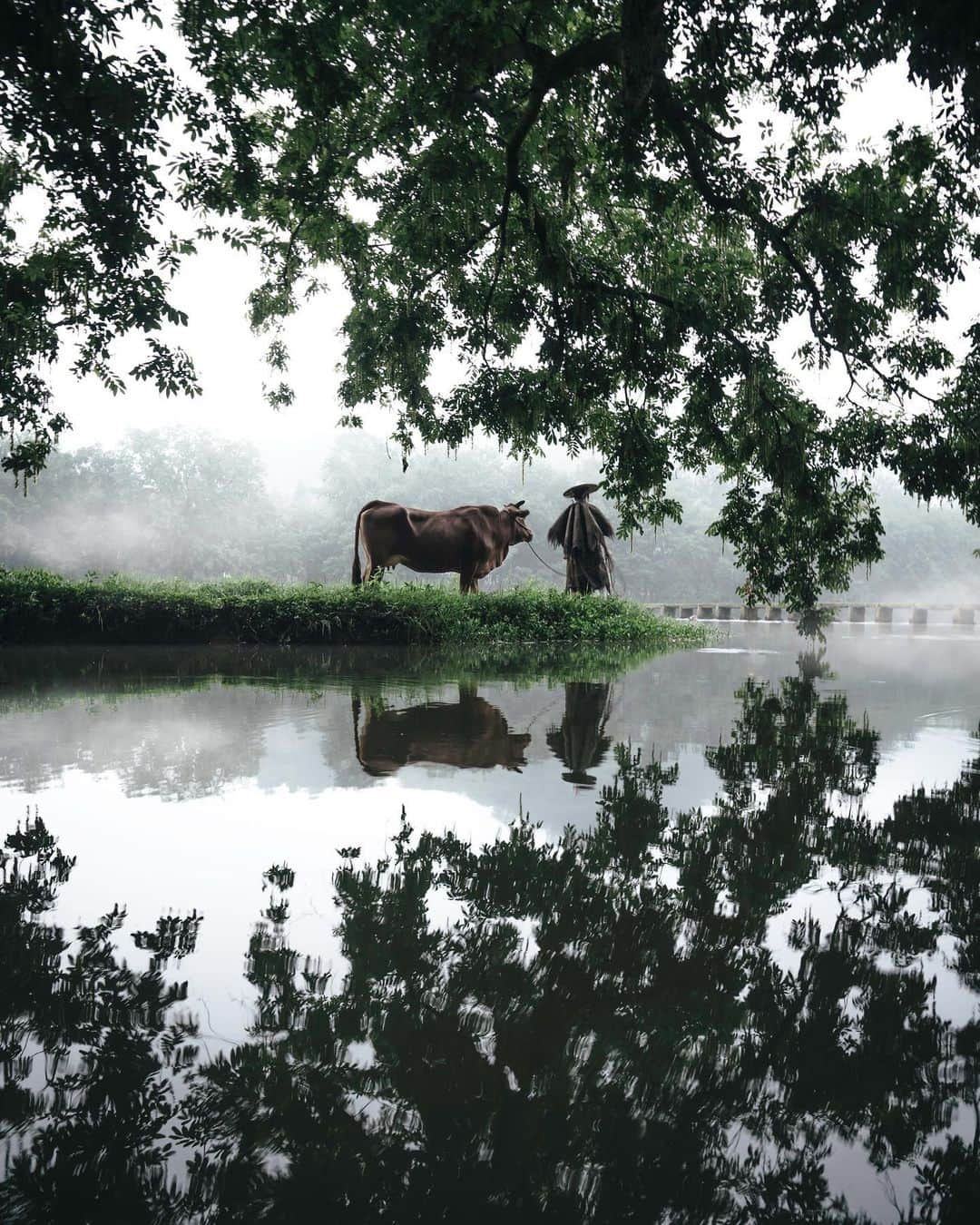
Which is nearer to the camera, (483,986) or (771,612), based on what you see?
(483,986)

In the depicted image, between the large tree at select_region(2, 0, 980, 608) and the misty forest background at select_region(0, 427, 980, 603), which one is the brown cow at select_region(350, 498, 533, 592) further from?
the misty forest background at select_region(0, 427, 980, 603)

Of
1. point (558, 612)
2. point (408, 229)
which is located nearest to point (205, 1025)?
point (408, 229)

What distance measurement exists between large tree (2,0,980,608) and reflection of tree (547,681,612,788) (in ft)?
10.9

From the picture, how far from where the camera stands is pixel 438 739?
5.98 metres

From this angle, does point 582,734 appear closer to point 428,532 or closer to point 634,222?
point 634,222

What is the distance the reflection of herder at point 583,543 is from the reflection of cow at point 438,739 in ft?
44.8

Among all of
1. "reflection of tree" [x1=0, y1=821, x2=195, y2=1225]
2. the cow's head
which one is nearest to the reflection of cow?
"reflection of tree" [x1=0, y1=821, x2=195, y2=1225]

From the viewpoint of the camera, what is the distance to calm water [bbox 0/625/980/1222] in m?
1.68

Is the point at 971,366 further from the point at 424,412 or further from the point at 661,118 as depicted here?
the point at 424,412

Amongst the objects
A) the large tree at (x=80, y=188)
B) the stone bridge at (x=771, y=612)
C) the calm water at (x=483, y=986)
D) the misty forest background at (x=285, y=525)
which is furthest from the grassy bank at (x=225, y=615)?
the misty forest background at (x=285, y=525)

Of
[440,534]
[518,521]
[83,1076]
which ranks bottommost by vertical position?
[83,1076]

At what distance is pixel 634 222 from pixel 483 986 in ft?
39.5

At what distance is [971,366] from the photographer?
9.48m

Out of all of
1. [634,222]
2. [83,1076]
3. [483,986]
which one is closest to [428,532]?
[634,222]
